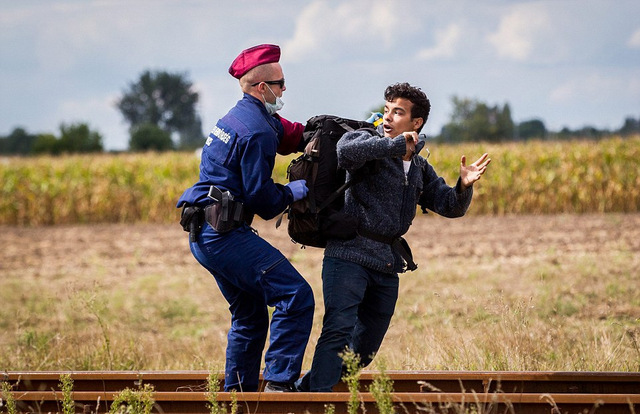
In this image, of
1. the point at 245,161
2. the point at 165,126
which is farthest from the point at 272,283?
the point at 165,126

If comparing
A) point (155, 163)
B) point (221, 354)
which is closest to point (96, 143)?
point (155, 163)

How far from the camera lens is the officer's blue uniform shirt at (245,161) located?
4.68m

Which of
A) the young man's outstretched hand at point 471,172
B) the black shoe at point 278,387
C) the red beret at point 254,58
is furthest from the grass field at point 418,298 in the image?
the red beret at point 254,58

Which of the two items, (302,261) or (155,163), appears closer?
(302,261)

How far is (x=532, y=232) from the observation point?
17312mm

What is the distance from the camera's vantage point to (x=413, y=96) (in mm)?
4926

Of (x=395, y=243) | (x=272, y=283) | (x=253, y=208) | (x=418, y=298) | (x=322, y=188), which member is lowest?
(x=418, y=298)

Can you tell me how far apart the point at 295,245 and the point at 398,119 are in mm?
11372

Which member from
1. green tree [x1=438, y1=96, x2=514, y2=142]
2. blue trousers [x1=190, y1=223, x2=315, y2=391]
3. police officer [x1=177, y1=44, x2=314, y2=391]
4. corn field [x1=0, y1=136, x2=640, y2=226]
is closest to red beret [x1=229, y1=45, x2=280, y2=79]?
police officer [x1=177, y1=44, x2=314, y2=391]

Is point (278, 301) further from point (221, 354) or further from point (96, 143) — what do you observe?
point (96, 143)

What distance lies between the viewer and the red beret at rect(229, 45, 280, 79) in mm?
4957

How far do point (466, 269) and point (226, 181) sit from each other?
845 centimetres

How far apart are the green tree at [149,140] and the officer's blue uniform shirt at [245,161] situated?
8986 centimetres

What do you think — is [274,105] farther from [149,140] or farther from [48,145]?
[149,140]
